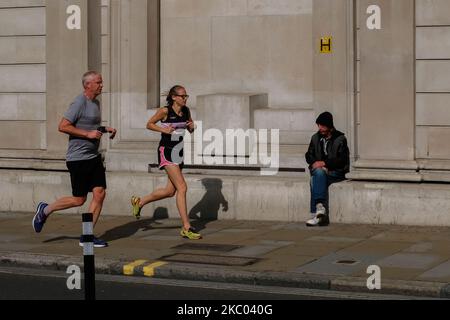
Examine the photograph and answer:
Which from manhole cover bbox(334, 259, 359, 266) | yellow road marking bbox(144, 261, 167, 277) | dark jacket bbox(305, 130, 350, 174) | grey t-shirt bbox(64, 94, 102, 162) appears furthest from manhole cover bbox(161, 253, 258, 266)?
dark jacket bbox(305, 130, 350, 174)

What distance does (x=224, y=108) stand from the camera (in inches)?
634

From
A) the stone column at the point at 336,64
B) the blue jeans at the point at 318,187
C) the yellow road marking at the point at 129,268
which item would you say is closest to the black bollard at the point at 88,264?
the yellow road marking at the point at 129,268

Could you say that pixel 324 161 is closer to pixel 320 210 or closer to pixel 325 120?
pixel 325 120

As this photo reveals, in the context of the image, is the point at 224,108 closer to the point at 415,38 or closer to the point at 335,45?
the point at 335,45

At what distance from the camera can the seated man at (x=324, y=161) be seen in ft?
48.3

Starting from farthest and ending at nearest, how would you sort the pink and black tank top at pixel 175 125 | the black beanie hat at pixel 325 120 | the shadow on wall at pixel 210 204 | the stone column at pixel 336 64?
the shadow on wall at pixel 210 204 → the stone column at pixel 336 64 → the black beanie hat at pixel 325 120 → the pink and black tank top at pixel 175 125

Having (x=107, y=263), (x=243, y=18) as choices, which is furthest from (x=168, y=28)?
(x=107, y=263)

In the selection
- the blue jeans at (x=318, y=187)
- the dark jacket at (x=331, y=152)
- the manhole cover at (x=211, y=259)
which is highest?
the dark jacket at (x=331, y=152)

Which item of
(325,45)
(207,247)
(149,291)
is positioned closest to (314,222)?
(207,247)

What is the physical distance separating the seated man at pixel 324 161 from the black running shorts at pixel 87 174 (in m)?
2.81

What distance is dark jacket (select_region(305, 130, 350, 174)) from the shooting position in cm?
1491

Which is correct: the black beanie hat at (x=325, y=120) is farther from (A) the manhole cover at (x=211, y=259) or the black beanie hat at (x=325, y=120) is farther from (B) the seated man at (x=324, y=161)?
(A) the manhole cover at (x=211, y=259)

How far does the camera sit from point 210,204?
15.9 metres
